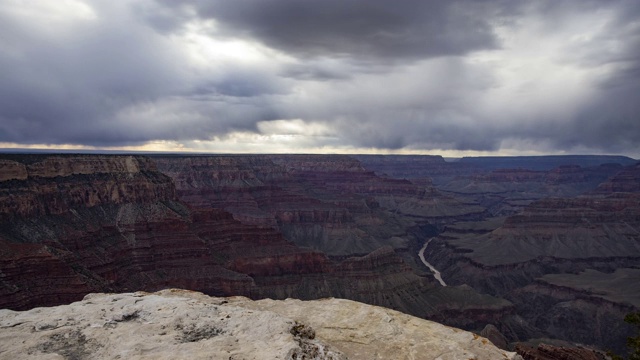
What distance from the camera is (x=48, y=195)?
85.1 m

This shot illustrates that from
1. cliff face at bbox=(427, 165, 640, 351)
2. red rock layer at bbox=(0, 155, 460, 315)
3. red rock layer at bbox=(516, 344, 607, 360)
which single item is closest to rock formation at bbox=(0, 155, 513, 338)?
red rock layer at bbox=(0, 155, 460, 315)

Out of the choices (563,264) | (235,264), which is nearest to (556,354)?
(235,264)

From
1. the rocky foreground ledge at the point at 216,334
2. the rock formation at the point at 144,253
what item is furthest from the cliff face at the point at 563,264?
the rocky foreground ledge at the point at 216,334

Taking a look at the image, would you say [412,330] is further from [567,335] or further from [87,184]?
[567,335]

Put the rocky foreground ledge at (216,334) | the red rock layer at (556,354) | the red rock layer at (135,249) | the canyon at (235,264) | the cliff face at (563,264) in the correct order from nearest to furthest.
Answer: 1. the rocky foreground ledge at (216,334)
2. the red rock layer at (556,354)
3. the red rock layer at (135,249)
4. the canyon at (235,264)
5. the cliff face at (563,264)

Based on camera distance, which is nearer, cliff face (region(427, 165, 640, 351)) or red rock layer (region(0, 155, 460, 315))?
red rock layer (region(0, 155, 460, 315))

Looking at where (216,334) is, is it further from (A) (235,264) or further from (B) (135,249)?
(A) (235,264)

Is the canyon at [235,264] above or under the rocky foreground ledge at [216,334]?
under

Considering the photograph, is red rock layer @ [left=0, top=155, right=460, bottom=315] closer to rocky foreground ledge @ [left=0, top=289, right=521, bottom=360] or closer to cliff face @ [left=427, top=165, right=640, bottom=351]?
cliff face @ [left=427, top=165, right=640, bottom=351]

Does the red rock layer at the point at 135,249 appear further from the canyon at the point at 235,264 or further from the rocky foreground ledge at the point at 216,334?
the rocky foreground ledge at the point at 216,334

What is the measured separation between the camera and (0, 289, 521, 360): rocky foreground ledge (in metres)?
12.7

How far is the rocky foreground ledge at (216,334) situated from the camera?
12695mm

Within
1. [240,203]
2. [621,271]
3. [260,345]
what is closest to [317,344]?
[260,345]

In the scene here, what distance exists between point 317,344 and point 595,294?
127m
